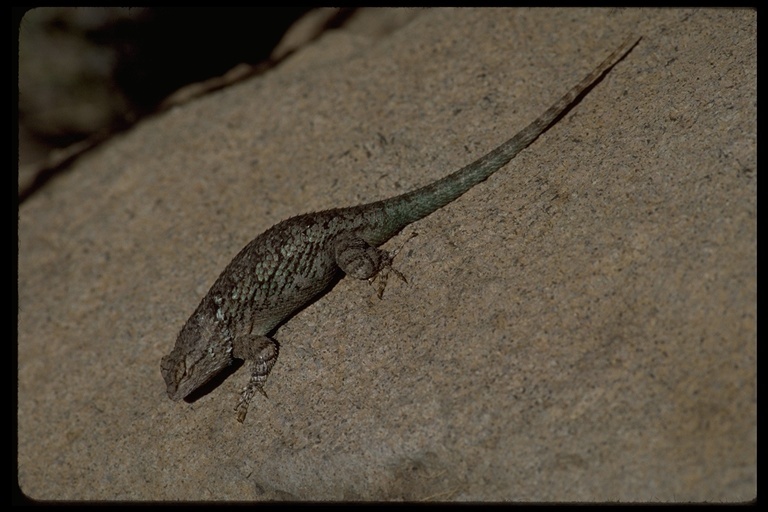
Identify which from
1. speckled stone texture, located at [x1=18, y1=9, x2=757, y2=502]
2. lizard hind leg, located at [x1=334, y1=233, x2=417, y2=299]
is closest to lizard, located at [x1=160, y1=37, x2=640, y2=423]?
lizard hind leg, located at [x1=334, y1=233, x2=417, y2=299]

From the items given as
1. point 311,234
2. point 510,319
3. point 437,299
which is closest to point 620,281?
point 510,319

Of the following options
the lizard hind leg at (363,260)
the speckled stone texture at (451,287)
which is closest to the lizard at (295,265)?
the lizard hind leg at (363,260)

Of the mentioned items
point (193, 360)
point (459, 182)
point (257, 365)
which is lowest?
point (257, 365)

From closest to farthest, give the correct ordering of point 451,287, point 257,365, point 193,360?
point 451,287, point 257,365, point 193,360

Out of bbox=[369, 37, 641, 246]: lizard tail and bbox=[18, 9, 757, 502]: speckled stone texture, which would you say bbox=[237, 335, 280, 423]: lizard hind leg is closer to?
bbox=[18, 9, 757, 502]: speckled stone texture

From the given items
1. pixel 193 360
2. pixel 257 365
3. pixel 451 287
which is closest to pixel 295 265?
pixel 257 365

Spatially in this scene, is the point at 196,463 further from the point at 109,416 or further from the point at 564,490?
the point at 564,490

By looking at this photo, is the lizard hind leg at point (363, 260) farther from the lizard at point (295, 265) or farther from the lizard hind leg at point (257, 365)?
the lizard hind leg at point (257, 365)

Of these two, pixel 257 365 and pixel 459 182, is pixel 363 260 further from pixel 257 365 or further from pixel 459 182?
pixel 257 365
